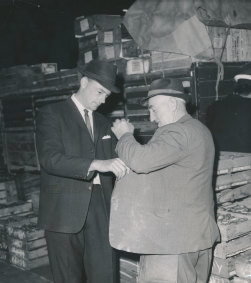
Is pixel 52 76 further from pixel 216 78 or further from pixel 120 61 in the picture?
pixel 216 78

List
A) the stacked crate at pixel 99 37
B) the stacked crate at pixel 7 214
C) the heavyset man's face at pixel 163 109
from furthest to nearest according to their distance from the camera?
the stacked crate at pixel 7 214 → the stacked crate at pixel 99 37 → the heavyset man's face at pixel 163 109

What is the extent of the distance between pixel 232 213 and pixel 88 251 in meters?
1.64

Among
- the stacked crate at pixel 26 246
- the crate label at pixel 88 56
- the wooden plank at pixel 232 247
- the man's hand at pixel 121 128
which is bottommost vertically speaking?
the stacked crate at pixel 26 246

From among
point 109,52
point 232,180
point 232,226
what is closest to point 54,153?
point 232,226

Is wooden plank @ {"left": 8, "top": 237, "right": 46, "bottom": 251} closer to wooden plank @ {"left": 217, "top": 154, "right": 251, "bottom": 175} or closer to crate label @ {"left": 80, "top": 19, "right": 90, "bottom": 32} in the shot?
wooden plank @ {"left": 217, "top": 154, "right": 251, "bottom": 175}

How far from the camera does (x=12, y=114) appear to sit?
7.62 metres

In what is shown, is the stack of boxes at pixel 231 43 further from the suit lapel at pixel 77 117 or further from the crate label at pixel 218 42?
the suit lapel at pixel 77 117

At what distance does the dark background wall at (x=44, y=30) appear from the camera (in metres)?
8.70

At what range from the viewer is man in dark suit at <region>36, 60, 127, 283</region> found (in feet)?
11.1

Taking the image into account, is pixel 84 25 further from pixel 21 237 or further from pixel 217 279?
pixel 217 279

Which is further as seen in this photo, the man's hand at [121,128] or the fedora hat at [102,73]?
the fedora hat at [102,73]

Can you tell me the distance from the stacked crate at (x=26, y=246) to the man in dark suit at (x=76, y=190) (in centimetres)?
268

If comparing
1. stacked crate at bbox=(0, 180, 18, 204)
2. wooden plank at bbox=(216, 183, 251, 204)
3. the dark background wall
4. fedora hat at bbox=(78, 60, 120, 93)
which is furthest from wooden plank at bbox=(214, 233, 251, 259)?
the dark background wall

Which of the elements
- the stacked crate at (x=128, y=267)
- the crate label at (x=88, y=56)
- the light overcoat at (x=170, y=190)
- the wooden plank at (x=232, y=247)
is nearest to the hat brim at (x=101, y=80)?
the light overcoat at (x=170, y=190)
